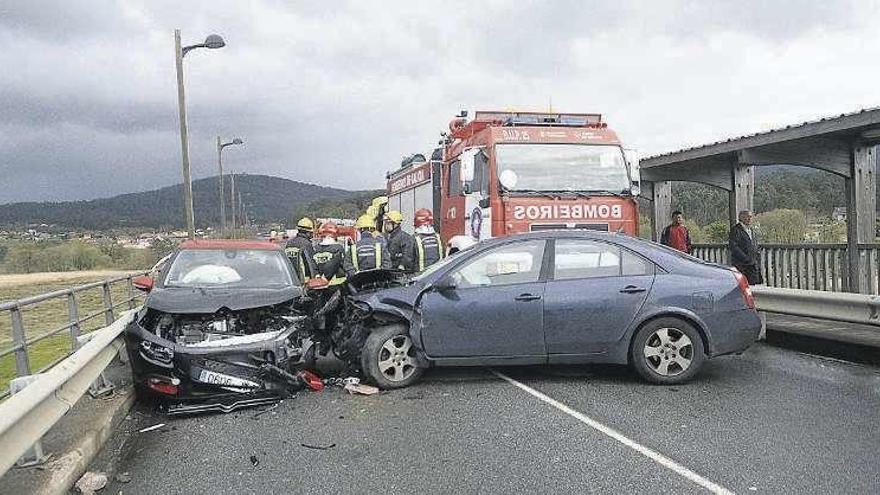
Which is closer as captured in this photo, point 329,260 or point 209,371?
point 209,371

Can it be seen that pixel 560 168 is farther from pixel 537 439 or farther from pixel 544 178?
pixel 537 439

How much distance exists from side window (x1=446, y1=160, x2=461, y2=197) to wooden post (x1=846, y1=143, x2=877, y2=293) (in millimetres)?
5736

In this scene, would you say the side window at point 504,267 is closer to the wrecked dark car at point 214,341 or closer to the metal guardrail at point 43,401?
the wrecked dark car at point 214,341

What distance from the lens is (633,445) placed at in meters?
5.04

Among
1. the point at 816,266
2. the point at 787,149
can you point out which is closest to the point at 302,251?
the point at 787,149

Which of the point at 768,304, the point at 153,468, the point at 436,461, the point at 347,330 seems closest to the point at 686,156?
the point at 768,304

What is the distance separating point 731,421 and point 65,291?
587 cm

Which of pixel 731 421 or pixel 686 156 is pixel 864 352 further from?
pixel 686 156

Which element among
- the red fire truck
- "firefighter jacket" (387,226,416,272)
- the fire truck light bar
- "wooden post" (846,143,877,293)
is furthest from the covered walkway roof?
"firefighter jacket" (387,226,416,272)

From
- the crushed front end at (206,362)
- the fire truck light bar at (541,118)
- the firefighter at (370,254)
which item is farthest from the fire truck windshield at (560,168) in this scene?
the crushed front end at (206,362)

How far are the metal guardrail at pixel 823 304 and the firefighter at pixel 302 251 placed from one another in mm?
5902

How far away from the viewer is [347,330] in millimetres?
7348

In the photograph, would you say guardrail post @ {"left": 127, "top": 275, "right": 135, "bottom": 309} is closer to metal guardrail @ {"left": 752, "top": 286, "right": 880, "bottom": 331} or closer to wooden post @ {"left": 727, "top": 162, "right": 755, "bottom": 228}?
metal guardrail @ {"left": 752, "top": 286, "right": 880, "bottom": 331}

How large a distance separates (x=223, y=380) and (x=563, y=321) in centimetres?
302
